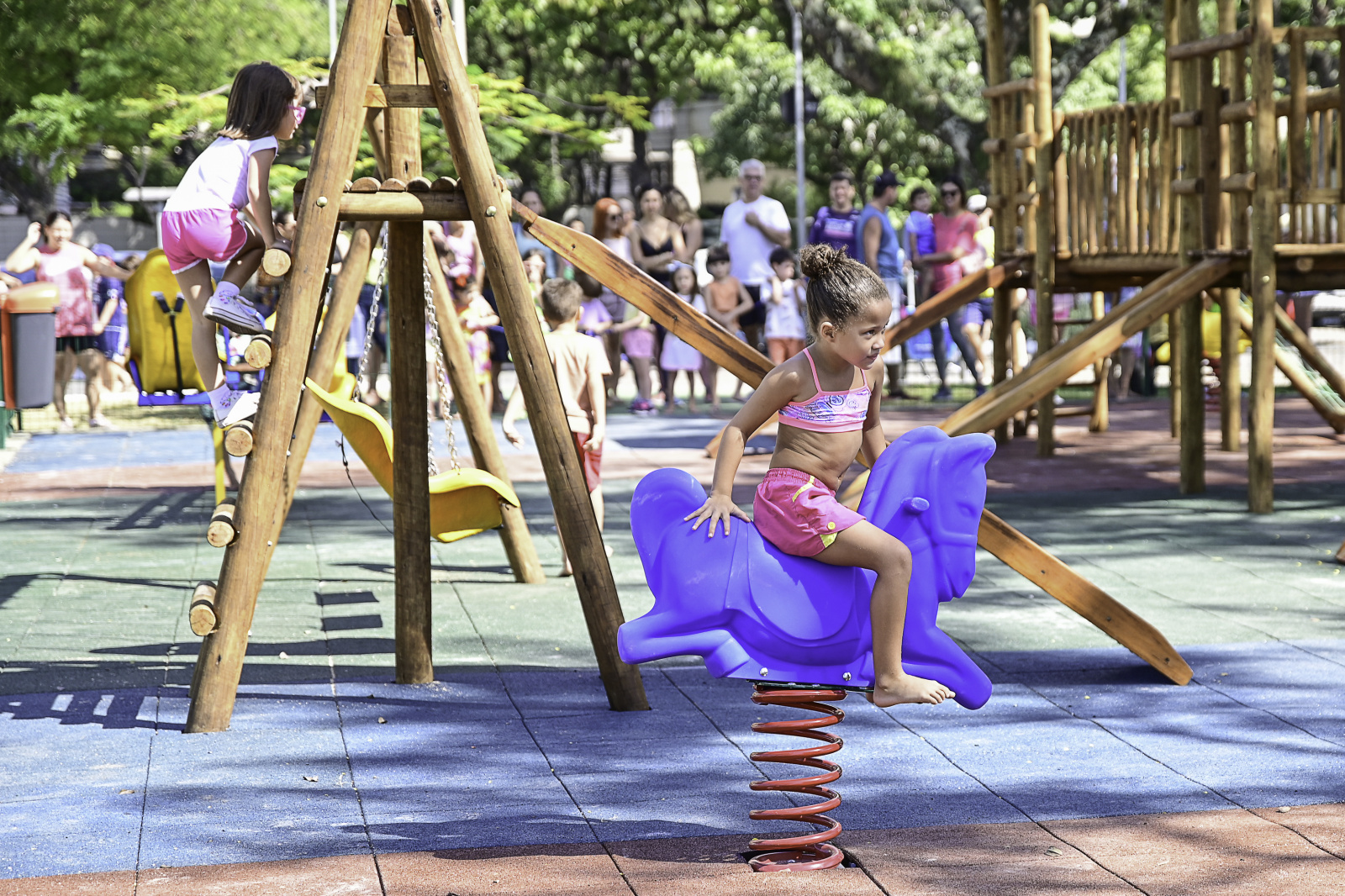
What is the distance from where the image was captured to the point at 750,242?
16.0 metres

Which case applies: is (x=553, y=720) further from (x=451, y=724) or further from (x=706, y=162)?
(x=706, y=162)

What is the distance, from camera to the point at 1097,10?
2319 cm

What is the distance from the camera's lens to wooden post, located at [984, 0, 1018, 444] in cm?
1316

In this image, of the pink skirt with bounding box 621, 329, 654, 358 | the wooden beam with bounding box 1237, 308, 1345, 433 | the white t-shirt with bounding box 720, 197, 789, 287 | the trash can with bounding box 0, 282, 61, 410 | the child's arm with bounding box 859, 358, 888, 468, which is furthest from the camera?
the pink skirt with bounding box 621, 329, 654, 358

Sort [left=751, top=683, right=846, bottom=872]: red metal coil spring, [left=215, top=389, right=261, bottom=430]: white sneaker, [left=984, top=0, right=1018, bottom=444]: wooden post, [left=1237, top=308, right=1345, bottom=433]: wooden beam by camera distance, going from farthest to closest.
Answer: [left=984, top=0, right=1018, bottom=444]: wooden post
[left=1237, top=308, right=1345, bottom=433]: wooden beam
[left=215, top=389, right=261, bottom=430]: white sneaker
[left=751, top=683, right=846, bottom=872]: red metal coil spring

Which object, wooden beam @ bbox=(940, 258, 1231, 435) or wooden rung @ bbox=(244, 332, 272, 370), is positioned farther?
wooden beam @ bbox=(940, 258, 1231, 435)

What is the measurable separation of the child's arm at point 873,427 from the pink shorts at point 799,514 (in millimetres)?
281

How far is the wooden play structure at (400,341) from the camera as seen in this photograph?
5363mm

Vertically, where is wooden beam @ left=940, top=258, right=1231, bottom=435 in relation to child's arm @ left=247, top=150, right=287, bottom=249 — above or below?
below

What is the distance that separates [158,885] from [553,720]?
184 cm

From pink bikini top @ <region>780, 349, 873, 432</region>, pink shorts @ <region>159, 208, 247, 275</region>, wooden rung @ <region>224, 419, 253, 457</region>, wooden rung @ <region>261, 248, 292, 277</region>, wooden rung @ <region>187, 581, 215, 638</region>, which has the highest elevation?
pink shorts @ <region>159, 208, 247, 275</region>

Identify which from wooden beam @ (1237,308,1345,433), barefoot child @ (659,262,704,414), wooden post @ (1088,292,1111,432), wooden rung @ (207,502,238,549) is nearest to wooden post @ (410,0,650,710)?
wooden rung @ (207,502,238,549)

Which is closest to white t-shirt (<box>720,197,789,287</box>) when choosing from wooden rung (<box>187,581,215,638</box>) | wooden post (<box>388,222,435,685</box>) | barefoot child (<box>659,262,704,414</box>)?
barefoot child (<box>659,262,704,414</box>)

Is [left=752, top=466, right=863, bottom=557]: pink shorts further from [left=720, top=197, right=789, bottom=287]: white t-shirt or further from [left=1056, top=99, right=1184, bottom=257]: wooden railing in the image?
[left=720, top=197, right=789, bottom=287]: white t-shirt
